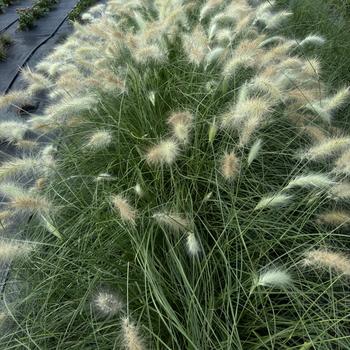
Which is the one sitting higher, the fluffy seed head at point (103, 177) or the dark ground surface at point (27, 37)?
the fluffy seed head at point (103, 177)

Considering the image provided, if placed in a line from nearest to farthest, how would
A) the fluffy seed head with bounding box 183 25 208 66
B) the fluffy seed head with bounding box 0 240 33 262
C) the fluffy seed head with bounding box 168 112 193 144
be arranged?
the fluffy seed head with bounding box 0 240 33 262, the fluffy seed head with bounding box 168 112 193 144, the fluffy seed head with bounding box 183 25 208 66

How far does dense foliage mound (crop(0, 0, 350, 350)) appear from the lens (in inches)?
59.3

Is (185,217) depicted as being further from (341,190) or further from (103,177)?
(341,190)

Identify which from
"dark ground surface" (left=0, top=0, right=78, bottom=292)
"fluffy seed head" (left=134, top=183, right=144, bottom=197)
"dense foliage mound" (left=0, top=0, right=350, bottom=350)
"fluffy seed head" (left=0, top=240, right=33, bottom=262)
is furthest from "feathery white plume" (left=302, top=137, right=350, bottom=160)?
"dark ground surface" (left=0, top=0, right=78, bottom=292)

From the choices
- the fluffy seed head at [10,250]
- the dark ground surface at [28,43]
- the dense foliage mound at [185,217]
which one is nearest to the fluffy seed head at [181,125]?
the dense foliage mound at [185,217]

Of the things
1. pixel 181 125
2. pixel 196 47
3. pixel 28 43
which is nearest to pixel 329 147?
pixel 181 125

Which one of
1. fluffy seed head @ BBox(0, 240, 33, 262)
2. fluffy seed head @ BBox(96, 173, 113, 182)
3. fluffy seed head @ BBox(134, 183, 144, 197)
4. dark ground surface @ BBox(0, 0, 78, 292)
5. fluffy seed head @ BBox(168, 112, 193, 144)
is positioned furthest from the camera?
dark ground surface @ BBox(0, 0, 78, 292)

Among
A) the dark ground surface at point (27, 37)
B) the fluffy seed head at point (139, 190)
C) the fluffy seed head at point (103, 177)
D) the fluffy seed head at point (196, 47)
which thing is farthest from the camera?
the dark ground surface at point (27, 37)

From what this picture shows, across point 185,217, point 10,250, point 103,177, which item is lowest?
point 185,217

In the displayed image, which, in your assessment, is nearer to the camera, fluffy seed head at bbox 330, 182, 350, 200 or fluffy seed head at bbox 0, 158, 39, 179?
fluffy seed head at bbox 330, 182, 350, 200

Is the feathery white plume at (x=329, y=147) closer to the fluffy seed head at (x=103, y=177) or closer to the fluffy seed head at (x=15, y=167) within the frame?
the fluffy seed head at (x=103, y=177)

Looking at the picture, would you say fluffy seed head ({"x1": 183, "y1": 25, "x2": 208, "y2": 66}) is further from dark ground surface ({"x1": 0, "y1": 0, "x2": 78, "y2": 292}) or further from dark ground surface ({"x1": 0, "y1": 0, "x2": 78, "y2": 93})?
dark ground surface ({"x1": 0, "y1": 0, "x2": 78, "y2": 93})

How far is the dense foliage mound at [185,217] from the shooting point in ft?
4.94

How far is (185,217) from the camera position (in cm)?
187
